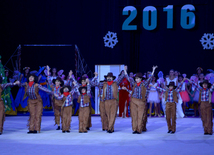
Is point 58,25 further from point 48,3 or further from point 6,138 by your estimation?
point 6,138

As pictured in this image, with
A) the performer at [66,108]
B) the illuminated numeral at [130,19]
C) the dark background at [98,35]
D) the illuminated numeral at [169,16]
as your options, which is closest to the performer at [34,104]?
the performer at [66,108]

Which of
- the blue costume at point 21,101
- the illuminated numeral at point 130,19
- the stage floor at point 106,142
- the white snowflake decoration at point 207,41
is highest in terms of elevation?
the illuminated numeral at point 130,19

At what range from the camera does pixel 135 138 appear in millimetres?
6781

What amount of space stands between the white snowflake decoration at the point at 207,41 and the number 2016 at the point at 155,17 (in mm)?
559

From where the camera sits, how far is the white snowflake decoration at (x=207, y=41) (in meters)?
12.0

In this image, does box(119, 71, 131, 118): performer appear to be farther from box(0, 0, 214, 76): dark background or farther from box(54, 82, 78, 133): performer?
box(54, 82, 78, 133): performer

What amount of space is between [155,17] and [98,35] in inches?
82.3

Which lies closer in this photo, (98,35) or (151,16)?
(151,16)

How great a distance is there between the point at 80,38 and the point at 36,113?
5.60 meters

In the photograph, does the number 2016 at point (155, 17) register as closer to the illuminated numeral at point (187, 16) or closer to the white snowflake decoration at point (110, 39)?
the illuminated numeral at point (187, 16)

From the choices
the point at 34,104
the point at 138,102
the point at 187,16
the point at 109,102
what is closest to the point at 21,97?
the point at 34,104

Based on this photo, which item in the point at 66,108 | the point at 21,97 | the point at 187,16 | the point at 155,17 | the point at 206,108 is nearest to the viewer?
the point at 206,108

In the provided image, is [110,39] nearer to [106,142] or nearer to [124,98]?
[124,98]

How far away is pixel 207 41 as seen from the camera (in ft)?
39.5
